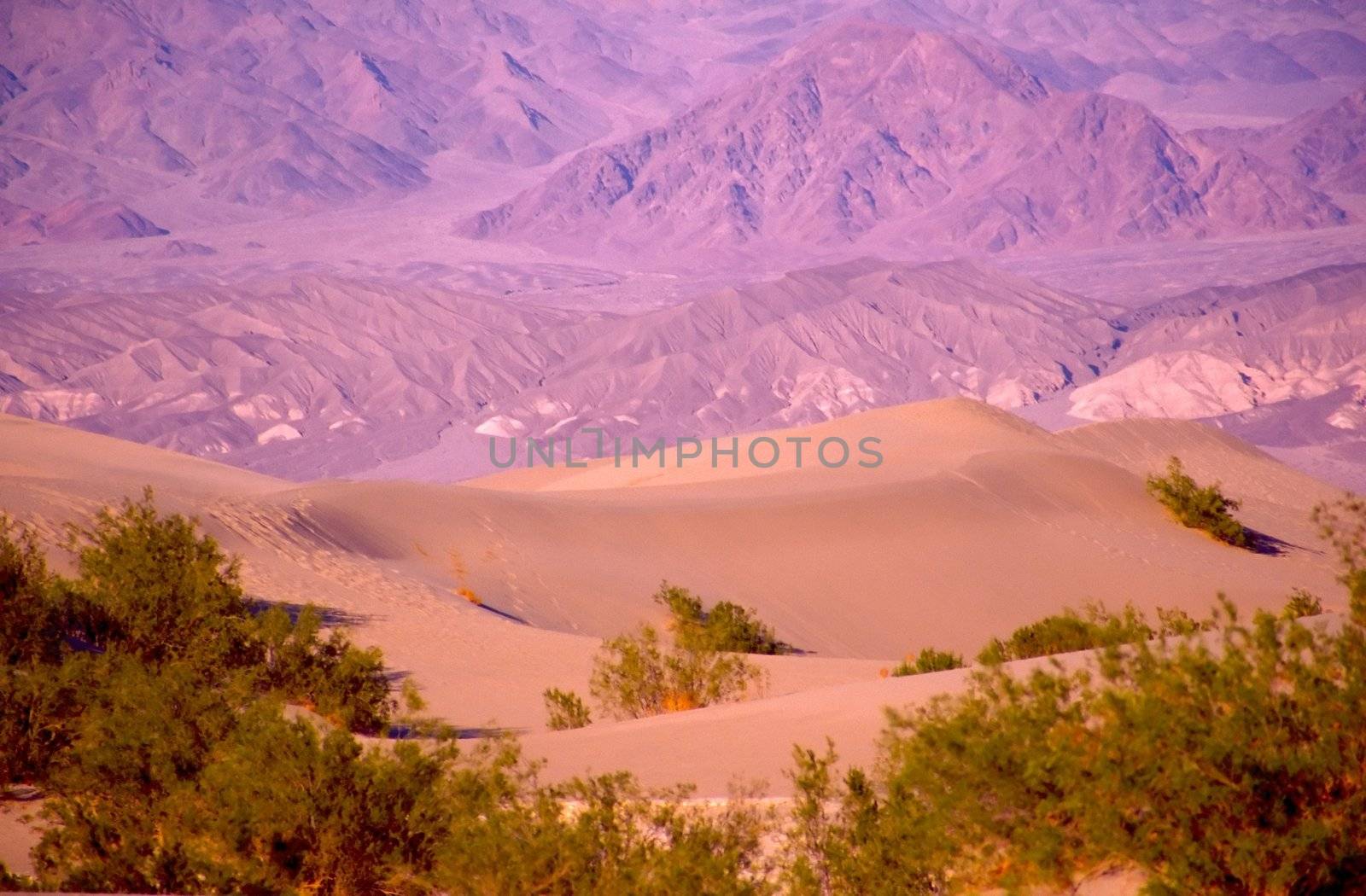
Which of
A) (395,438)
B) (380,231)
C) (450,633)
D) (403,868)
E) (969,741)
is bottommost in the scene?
(403,868)

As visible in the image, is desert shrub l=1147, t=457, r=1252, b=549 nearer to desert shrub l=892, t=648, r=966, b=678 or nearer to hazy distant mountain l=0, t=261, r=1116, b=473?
desert shrub l=892, t=648, r=966, b=678

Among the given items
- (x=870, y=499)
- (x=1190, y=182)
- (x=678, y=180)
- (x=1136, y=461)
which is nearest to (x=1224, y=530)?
(x=870, y=499)

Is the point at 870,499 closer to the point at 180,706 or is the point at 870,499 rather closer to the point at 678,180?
the point at 180,706

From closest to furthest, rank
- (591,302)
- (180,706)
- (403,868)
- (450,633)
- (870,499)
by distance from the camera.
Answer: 1. (403,868)
2. (180,706)
3. (450,633)
4. (870,499)
5. (591,302)

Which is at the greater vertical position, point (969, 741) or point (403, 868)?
point (969, 741)

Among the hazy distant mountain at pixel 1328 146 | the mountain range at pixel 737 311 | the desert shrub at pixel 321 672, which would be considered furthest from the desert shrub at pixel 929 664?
the hazy distant mountain at pixel 1328 146

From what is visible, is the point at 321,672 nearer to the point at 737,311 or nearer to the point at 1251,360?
the point at 1251,360

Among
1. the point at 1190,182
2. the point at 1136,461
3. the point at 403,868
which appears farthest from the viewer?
the point at 1190,182

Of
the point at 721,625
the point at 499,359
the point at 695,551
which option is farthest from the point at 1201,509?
the point at 499,359
